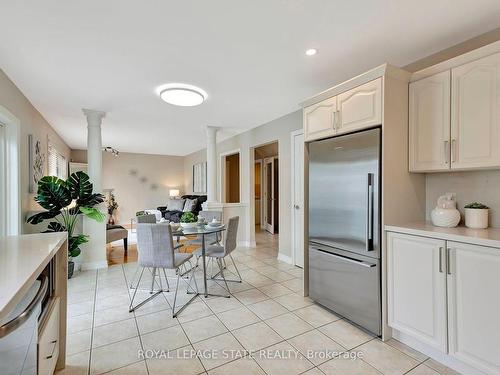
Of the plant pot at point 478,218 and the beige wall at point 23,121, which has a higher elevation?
the beige wall at point 23,121

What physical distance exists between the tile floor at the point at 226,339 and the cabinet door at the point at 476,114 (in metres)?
1.45

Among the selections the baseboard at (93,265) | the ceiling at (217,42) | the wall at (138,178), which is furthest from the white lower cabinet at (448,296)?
the wall at (138,178)

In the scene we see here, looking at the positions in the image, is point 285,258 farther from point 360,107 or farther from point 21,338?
point 21,338

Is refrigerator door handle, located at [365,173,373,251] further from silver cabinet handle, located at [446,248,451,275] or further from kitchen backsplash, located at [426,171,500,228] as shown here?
kitchen backsplash, located at [426,171,500,228]

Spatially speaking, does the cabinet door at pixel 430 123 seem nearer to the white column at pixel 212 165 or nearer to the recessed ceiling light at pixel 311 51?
the recessed ceiling light at pixel 311 51

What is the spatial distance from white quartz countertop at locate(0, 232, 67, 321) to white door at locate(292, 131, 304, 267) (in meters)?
2.95

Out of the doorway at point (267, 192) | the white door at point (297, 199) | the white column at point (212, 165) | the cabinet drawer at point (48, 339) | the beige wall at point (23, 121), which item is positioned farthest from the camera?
the doorway at point (267, 192)

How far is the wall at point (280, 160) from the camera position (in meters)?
4.11

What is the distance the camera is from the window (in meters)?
4.93

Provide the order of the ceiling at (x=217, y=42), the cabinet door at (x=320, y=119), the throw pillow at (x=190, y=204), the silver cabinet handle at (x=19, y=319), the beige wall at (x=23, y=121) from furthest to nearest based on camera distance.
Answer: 1. the throw pillow at (x=190, y=204)
2. the beige wall at (x=23, y=121)
3. the cabinet door at (x=320, y=119)
4. the ceiling at (x=217, y=42)
5. the silver cabinet handle at (x=19, y=319)

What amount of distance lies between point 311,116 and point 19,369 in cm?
264

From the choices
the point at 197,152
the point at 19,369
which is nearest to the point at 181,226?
the point at 19,369

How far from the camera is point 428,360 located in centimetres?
181

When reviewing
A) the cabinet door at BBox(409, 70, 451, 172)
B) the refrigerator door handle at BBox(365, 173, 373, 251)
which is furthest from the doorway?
the cabinet door at BBox(409, 70, 451, 172)
